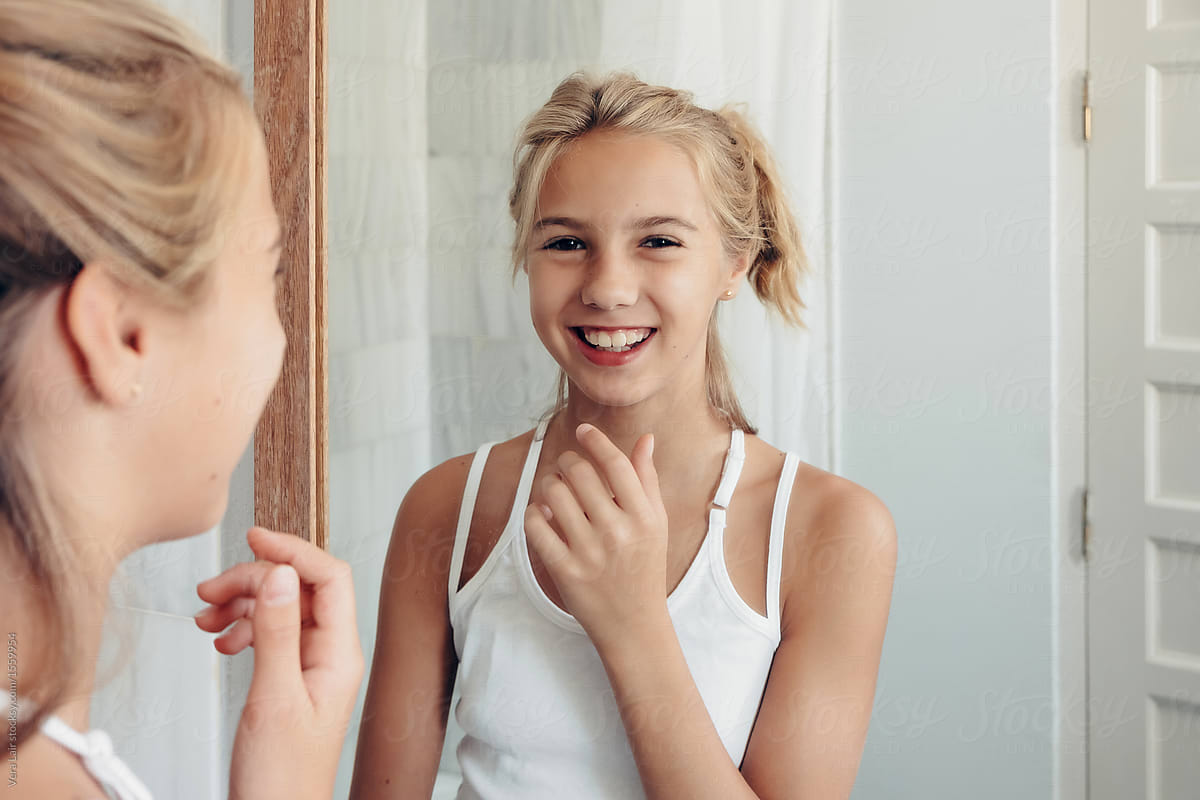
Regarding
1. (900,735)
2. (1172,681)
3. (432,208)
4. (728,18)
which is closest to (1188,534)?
(1172,681)

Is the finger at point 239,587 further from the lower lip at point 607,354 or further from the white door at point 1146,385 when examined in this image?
the white door at point 1146,385

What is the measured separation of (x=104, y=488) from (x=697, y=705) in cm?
36

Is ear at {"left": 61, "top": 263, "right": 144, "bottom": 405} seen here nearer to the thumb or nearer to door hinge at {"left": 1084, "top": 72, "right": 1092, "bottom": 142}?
the thumb

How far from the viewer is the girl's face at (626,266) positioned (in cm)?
65

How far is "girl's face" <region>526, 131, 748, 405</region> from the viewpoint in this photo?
653mm

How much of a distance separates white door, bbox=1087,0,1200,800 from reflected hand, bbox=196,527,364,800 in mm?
489

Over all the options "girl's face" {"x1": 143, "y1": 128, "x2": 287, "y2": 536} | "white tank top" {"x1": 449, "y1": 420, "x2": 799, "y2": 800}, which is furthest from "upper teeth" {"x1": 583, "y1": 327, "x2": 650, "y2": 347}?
"girl's face" {"x1": 143, "y1": 128, "x2": 287, "y2": 536}

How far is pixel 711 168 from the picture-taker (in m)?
0.67

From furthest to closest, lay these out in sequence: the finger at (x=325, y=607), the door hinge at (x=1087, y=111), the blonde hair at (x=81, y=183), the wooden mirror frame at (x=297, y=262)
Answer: the wooden mirror frame at (x=297, y=262), the door hinge at (x=1087, y=111), the finger at (x=325, y=607), the blonde hair at (x=81, y=183)

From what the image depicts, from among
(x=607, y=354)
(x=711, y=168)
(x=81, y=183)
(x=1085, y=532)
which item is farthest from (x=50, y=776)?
(x=1085, y=532)

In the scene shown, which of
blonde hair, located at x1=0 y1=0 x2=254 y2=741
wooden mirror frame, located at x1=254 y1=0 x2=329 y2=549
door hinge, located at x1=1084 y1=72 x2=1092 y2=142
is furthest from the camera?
wooden mirror frame, located at x1=254 y1=0 x2=329 y2=549

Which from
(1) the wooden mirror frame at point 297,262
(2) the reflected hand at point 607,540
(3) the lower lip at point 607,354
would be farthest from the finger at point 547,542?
(1) the wooden mirror frame at point 297,262

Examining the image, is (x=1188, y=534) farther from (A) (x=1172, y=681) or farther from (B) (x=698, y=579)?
(B) (x=698, y=579)

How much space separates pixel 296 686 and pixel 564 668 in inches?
7.6
